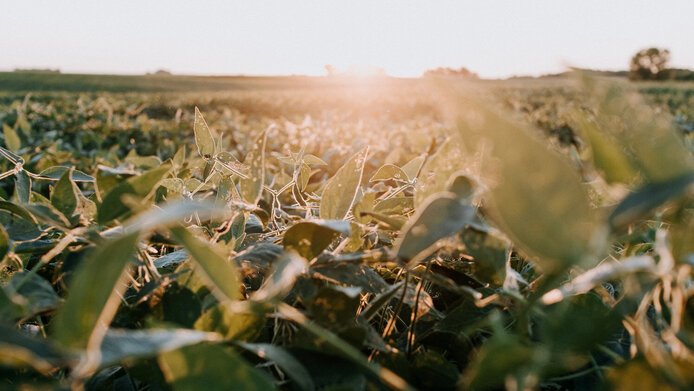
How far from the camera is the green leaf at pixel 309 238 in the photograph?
451mm

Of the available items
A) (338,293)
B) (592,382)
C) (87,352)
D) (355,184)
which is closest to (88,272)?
(87,352)

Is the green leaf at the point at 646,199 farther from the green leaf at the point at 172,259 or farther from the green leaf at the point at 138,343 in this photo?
the green leaf at the point at 172,259

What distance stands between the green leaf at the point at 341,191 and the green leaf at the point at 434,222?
16 centimetres

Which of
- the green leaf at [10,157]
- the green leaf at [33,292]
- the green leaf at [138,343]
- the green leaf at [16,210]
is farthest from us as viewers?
the green leaf at [10,157]

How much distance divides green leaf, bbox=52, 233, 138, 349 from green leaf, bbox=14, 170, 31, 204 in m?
0.38

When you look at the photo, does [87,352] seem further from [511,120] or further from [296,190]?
[296,190]

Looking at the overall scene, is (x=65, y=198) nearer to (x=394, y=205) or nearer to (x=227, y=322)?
(x=227, y=322)

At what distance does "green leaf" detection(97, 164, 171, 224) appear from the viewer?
1.35 ft

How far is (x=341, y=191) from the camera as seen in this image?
538 millimetres

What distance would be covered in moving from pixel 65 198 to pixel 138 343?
29cm

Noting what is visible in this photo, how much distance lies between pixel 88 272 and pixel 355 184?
12.1 inches

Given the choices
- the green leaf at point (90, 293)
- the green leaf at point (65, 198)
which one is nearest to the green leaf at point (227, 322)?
the green leaf at point (90, 293)

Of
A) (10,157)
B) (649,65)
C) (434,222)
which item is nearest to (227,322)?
(434,222)

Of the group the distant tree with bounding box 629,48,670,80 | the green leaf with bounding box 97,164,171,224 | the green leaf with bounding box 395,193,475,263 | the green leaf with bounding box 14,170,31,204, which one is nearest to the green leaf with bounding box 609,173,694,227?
the green leaf with bounding box 395,193,475,263
